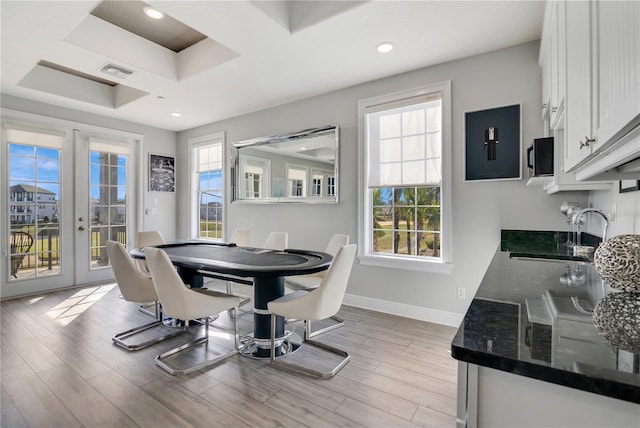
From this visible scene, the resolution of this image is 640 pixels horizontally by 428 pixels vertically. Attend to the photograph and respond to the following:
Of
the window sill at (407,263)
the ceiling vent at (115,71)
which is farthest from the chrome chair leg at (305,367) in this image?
the ceiling vent at (115,71)

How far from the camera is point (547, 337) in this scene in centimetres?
71

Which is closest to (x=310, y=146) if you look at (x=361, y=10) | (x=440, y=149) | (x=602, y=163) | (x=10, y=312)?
(x=440, y=149)

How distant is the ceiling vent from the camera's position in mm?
3230

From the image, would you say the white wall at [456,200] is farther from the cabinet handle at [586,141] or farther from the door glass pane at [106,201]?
the door glass pane at [106,201]

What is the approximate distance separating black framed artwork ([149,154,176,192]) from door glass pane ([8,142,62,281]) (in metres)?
1.29

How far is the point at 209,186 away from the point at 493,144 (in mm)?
4530

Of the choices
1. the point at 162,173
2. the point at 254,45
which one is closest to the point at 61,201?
the point at 162,173

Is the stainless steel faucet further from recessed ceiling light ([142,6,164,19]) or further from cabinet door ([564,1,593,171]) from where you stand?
recessed ceiling light ([142,6,164,19])

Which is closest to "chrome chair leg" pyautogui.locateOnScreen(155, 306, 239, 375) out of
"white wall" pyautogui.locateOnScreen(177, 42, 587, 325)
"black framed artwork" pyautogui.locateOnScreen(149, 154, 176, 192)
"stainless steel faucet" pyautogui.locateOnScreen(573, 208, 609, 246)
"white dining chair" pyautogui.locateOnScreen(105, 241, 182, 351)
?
"white dining chair" pyautogui.locateOnScreen(105, 241, 182, 351)

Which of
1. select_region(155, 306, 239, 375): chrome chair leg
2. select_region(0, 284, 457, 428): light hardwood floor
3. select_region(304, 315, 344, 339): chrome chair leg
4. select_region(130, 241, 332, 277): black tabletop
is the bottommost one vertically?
select_region(0, 284, 457, 428): light hardwood floor

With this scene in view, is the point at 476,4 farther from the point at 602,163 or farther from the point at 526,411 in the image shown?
the point at 526,411

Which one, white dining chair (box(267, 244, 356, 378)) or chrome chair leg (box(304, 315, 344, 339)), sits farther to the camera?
chrome chair leg (box(304, 315, 344, 339))

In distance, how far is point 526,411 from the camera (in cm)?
63

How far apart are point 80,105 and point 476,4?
5.08 meters
